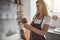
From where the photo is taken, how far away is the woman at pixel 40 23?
1324 mm

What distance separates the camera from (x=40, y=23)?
1.35 m

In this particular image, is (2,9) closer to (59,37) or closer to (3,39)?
(3,39)

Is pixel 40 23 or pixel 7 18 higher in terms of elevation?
pixel 7 18

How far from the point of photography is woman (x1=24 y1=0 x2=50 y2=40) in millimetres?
1324

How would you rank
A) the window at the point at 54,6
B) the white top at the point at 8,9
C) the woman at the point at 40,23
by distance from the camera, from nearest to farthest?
the white top at the point at 8,9 < the woman at the point at 40,23 < the window at the point at 54,6

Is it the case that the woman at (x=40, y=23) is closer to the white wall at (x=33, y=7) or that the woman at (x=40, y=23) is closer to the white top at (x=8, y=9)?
the white wall at (x=33, y=7)

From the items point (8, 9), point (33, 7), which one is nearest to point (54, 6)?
point (33, 7)

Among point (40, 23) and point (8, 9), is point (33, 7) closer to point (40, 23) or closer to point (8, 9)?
point (40, 23)

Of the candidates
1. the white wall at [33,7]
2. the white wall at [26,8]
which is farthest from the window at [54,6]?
the white wall at [26,8]

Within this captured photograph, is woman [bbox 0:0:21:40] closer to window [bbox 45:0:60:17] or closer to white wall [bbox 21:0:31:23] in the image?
white wall [bbox 21:0:31:23]

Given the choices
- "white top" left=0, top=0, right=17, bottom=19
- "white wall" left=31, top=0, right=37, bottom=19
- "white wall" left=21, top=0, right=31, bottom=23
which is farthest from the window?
"white top" left=0, top=0, right=17, bottom=19

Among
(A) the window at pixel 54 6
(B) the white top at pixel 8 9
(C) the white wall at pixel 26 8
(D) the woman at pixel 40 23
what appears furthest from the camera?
(A) the window at pixel 54 6

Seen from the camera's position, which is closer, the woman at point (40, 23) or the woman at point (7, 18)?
the woman at point (7, 18)

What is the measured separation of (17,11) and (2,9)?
20 cm
